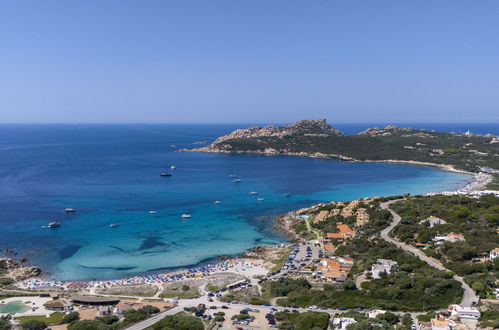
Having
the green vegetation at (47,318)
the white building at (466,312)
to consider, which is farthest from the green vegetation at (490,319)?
the green vegetation at (47,318)

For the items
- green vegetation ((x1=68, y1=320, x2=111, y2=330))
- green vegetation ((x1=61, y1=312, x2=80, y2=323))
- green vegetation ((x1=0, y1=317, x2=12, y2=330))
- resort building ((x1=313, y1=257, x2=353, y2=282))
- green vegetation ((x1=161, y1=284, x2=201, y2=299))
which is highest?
green vegetation ((x1=68, y1=320, x2=111, y2=330))

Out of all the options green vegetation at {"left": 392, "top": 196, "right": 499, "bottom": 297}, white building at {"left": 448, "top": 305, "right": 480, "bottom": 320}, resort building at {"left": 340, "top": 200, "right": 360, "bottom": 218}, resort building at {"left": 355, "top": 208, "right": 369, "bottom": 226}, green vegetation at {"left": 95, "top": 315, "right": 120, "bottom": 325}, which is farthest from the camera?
resort building at {"left": 340, "top": 200, "right": 360, "bottom": 218}

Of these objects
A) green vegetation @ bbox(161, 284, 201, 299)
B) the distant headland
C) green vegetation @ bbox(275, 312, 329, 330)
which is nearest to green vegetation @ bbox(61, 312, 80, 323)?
green vegetation @ bbox(161, 284, 201, 299)

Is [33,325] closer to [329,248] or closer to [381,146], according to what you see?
[329,248]

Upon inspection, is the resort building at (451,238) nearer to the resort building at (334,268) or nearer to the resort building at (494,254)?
the resort building at (494,254)

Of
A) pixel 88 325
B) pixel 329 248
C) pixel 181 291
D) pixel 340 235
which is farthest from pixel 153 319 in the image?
pixel 340 235

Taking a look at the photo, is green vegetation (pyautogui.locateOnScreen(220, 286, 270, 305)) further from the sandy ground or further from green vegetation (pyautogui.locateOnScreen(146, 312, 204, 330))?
green vegetation (pyautogui.locateOnScreen(146, 312, 204, 330))
